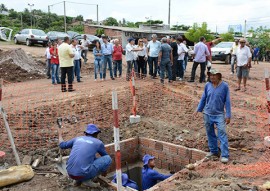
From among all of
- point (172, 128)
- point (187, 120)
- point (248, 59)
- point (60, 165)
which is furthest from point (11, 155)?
point (248, 59)

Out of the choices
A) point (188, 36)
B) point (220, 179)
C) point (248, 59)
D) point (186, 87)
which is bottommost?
point (220, 179)

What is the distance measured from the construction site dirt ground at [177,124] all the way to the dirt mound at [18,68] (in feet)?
4.08

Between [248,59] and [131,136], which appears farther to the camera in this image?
[248,59]

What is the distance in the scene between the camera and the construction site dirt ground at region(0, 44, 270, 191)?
530cm

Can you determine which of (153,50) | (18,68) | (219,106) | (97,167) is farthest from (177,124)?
(18,68)

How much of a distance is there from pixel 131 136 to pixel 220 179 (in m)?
3.17

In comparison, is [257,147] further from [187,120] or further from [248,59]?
[248,59]

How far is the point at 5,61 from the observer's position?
50.7ft

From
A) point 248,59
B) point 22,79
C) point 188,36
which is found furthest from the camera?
point 188,36

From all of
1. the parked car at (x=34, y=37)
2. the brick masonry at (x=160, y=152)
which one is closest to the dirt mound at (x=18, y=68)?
the parked car at (x=34, y=37)

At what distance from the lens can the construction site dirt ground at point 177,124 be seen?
17.4 ft

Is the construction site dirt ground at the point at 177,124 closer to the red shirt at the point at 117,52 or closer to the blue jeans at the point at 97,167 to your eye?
the blue jeans at the point at 97,167

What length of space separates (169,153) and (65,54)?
199 inches

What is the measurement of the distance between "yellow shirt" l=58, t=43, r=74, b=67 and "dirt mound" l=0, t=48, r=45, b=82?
17.3 ft
